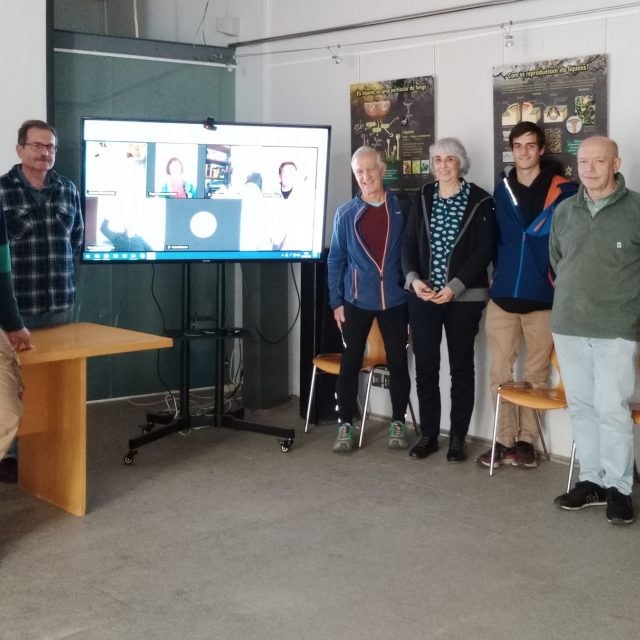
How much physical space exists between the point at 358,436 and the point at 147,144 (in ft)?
6.56

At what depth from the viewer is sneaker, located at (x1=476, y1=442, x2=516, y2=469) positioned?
15.8 feet

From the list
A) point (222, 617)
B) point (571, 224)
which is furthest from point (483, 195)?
point (222, 617)

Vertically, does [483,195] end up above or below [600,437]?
above

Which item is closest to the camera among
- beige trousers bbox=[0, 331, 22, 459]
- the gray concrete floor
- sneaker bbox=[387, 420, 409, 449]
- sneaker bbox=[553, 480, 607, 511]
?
the gray concrete floor

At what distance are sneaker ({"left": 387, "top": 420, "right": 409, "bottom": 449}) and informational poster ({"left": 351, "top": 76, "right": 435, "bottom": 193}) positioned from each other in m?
1.37

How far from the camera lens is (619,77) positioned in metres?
4.55

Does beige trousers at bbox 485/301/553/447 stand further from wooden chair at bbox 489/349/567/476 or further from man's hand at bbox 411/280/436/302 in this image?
man's hand at bbox 411/280/436/302

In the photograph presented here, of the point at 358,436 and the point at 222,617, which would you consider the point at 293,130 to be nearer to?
the point at 358,436

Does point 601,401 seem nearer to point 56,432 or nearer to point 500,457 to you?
point 500,457

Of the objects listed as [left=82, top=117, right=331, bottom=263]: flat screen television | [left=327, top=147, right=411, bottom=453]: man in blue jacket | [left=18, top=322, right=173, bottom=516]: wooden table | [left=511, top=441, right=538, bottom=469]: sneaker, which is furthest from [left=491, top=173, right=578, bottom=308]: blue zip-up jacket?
[left=18, top=322, right=173, bottom=516]: wooden table

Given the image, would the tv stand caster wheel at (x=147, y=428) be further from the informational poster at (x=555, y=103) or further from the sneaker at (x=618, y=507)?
the sneaker at (x=618, y=507)

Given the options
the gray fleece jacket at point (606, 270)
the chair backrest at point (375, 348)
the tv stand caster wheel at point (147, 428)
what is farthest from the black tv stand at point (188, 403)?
the gray fleece jacket at point (606, 270)

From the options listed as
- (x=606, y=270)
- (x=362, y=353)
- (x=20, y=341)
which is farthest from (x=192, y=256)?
(x=606, y=270)

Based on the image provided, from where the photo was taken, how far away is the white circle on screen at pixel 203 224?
5191 mm
